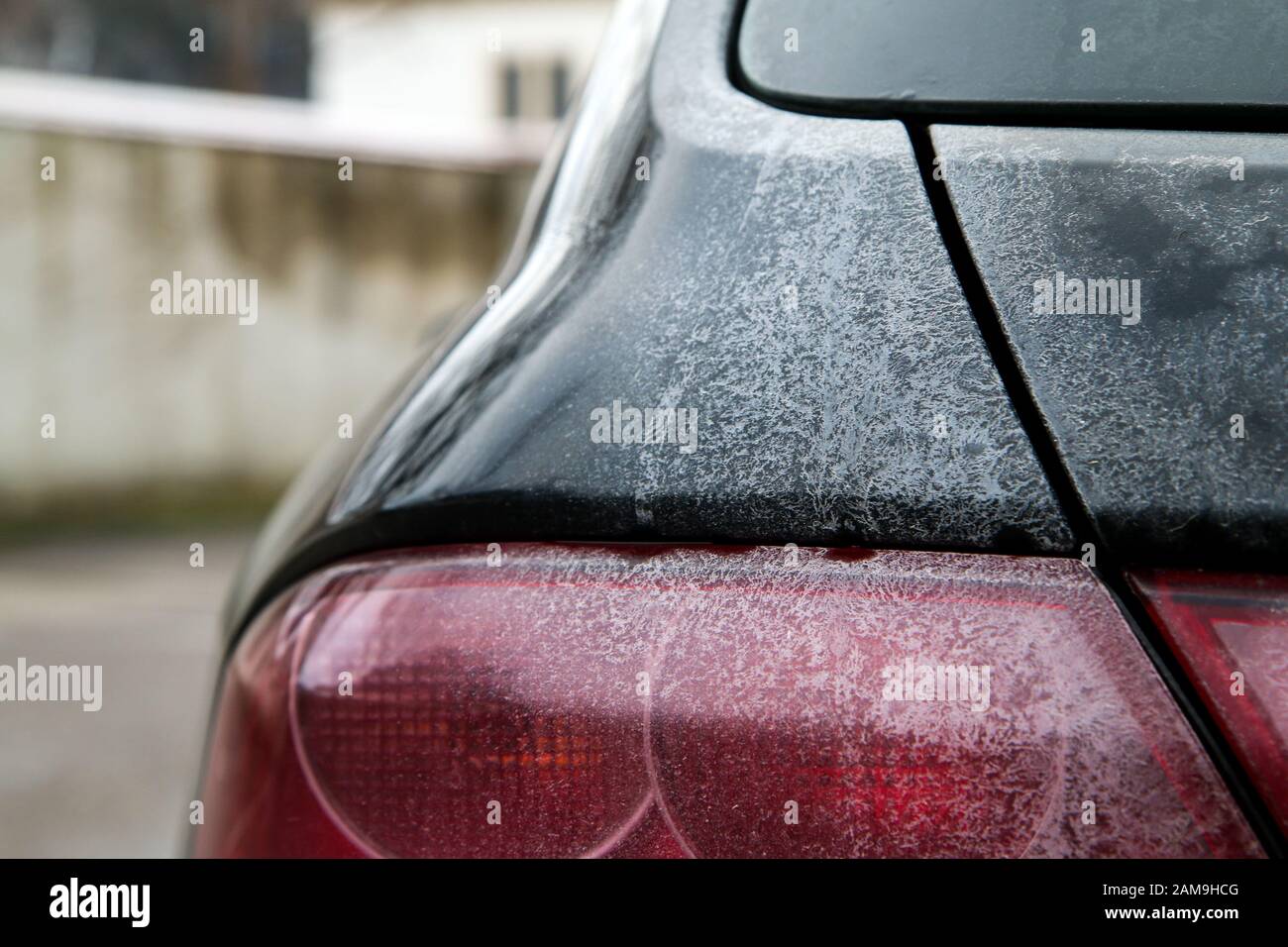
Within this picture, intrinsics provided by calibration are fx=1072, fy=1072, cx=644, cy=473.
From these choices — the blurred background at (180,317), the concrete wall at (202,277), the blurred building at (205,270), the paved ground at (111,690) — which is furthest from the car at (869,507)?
the blurred building at (205,270)

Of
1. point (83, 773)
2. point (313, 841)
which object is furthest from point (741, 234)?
point (83, 773)

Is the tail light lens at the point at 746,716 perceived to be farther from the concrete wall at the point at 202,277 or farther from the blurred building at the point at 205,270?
the blurred building at the point at 205,270

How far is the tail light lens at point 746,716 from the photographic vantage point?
60 cm

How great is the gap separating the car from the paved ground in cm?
153

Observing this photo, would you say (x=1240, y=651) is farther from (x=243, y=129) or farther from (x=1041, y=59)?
(x=243, y=129)

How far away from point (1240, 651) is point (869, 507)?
0.22 meters

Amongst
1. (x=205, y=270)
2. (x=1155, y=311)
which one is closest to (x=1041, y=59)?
(x=1155, y=311)

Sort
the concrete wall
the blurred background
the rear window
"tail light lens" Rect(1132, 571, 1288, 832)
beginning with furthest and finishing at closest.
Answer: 1. the concrete wall
2. the blurred background
3. the rear window
4. "tail light lens" Rect(1132, 571, 1288, 832)

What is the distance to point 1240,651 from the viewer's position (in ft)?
1.97

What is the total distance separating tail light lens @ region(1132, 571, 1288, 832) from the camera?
588 mm

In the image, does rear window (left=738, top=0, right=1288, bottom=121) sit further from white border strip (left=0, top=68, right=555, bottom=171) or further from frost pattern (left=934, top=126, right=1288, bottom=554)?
white border strip (left=0, top=68, right=555, bottom=171)

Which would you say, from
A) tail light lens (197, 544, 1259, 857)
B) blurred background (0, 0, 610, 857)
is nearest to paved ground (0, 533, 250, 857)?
blurred background (0, 0, 610, 857)
